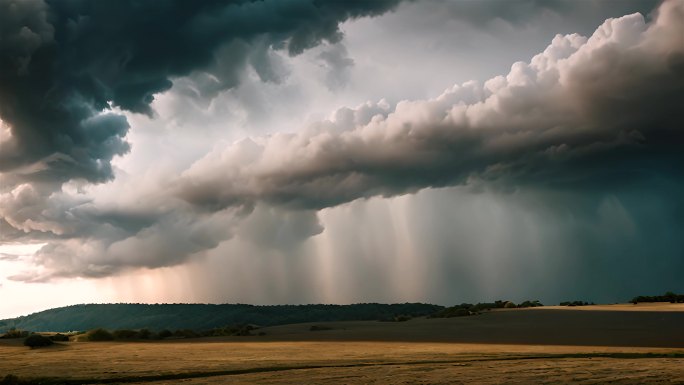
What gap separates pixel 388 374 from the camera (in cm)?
2870

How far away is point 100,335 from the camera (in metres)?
73.3

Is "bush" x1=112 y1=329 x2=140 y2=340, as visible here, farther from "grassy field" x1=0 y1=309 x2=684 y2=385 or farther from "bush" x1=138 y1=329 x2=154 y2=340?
"grassy field" x1=0 y1=309 x2=684 y2=385

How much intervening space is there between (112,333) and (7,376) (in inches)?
1850

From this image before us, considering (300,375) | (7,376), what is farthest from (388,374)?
(7,376)

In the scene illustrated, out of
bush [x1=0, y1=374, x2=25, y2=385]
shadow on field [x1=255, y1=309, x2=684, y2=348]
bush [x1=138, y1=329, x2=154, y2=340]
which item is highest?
bush [x1=138, y1=329, x2=154, y2=340]

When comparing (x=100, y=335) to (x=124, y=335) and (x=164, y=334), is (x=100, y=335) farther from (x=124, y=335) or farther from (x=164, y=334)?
(x=164, y=334)

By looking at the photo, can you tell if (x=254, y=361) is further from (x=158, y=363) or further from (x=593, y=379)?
(x=593, y=379)

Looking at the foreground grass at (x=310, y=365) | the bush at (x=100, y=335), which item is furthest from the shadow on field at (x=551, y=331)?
the bush at (x=100, y=335)

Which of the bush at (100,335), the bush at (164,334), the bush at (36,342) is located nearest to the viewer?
the bush at (36,342)

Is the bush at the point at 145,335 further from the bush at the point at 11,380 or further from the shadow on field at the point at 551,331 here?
the bush at the point at 11,380

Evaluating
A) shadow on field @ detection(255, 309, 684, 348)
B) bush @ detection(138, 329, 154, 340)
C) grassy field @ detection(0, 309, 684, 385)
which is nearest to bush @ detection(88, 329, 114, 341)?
bush @ detection(138, 329, 154, 340)

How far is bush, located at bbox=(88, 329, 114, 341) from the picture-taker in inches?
2844

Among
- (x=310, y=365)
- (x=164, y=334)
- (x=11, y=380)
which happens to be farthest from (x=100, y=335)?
(x=310, y=365)

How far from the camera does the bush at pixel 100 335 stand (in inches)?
2844
